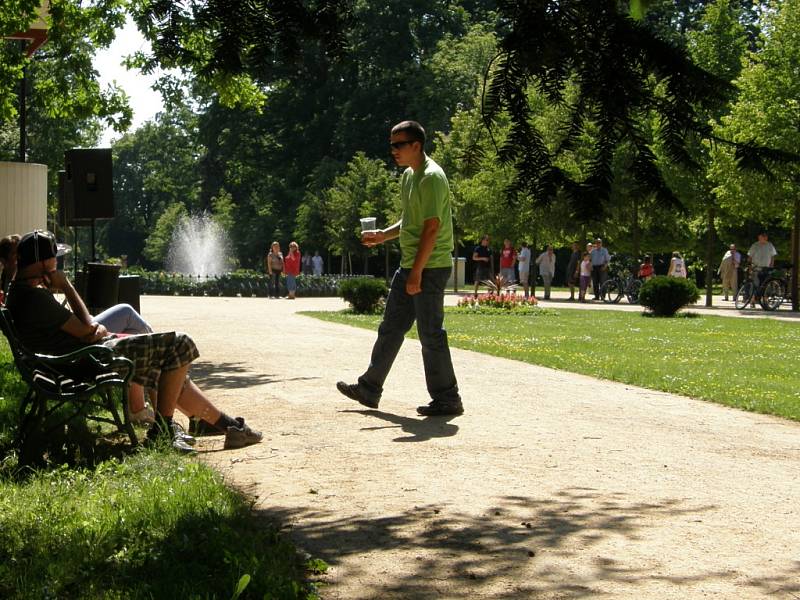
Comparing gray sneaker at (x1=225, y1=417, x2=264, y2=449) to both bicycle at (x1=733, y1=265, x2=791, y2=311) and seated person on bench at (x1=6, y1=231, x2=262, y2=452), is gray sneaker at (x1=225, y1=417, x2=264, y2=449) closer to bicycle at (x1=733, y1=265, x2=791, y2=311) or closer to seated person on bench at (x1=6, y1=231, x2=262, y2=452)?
seated person on bench at (x1=6, y1=231, x2=262, y2=452)

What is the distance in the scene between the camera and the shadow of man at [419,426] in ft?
24.0

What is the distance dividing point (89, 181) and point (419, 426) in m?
7.14

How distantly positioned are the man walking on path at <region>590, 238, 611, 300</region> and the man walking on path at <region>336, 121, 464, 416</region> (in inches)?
1080

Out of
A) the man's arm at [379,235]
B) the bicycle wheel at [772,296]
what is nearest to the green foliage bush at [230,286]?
the bicycle wheel at [772,296]

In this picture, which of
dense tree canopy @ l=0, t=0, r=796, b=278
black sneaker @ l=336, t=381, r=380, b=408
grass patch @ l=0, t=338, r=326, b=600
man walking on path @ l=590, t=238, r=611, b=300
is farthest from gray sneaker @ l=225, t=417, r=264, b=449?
man walking on path @ l=590, t=238, r=611, b=300

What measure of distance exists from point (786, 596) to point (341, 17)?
10.6 ft

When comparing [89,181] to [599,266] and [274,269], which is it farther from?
[599,266]

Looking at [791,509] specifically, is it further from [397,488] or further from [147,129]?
[147,129]

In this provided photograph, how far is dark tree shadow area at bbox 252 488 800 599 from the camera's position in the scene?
162 inches

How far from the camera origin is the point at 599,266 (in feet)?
118

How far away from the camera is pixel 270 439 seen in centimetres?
725

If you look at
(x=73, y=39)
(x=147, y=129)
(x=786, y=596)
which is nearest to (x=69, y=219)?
(x=73, y=39)

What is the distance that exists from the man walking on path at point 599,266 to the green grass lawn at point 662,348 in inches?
392

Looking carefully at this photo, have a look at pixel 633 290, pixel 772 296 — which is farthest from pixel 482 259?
pixel 772 296
